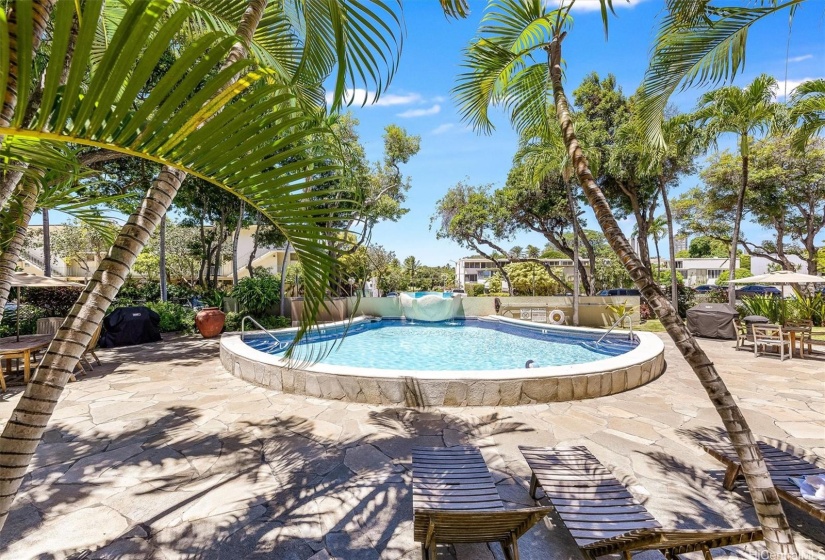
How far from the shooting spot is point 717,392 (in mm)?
1817

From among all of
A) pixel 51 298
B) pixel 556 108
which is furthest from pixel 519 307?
pixel 51 298

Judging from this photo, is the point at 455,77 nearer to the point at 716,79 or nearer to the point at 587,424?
the point at 716,79

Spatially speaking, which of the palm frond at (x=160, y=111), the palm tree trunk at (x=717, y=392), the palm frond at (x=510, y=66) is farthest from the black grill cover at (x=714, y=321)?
the palm frond at (x=160, y=111)

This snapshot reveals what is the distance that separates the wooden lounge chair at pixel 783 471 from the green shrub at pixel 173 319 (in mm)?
13507

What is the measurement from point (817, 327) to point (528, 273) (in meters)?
12.3

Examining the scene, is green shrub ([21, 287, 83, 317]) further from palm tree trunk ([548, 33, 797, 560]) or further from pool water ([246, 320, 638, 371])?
palm tree trunk ([548, 33, 797, 560])

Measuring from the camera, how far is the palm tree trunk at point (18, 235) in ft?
6.18

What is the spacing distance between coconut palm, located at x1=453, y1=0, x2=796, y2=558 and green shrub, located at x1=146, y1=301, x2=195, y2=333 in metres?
11.9

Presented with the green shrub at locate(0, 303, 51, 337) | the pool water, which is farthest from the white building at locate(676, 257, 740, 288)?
the green shrub at locate(0, 303, 51, 337)

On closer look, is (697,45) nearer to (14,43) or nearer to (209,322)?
(14,43)

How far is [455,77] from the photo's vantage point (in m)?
3.80

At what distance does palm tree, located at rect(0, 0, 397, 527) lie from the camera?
0.83 metres

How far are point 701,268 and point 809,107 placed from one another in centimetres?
5296

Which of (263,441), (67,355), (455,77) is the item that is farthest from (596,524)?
(455,77)
